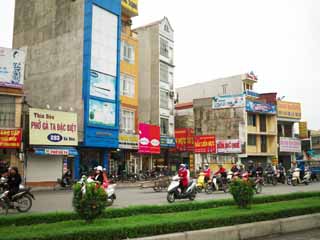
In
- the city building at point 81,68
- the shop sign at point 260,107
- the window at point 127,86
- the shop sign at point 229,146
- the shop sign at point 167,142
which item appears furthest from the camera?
the shop sign at point 260,107

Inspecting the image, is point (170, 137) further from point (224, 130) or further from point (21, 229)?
point (21, 229)

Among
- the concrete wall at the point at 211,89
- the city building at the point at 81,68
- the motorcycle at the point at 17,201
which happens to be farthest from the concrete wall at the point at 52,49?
the concrete wall at the point at 211,89

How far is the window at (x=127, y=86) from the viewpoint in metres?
37.9

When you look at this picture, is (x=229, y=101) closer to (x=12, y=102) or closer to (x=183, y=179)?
(x=12, y=102)

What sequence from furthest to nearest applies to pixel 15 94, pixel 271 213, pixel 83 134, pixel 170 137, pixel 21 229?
pixel 170 137
pixel 83 134
pixel 15 94
pixel 271 213
pixel 21 229

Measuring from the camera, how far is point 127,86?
3847 centimetres

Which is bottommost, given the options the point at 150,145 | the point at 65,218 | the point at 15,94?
the point at 65,218

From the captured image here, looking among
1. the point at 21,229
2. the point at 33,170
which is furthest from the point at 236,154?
the point at 21,229

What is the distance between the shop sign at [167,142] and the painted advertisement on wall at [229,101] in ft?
27.5

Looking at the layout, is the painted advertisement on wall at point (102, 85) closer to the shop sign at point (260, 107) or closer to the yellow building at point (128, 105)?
the yellow building at point (128, 105)

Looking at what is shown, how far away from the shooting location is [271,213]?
10.3 meters

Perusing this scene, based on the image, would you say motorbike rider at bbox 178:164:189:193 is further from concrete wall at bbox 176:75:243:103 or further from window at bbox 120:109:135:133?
concrete wall at bbox 176:75:243:103

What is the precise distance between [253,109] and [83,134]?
2298 cm

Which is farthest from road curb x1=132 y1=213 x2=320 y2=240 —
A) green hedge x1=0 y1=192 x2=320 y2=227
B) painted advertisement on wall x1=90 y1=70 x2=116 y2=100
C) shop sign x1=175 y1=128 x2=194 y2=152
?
shop sign x1=175 y1=128 x2=194 y2=152
